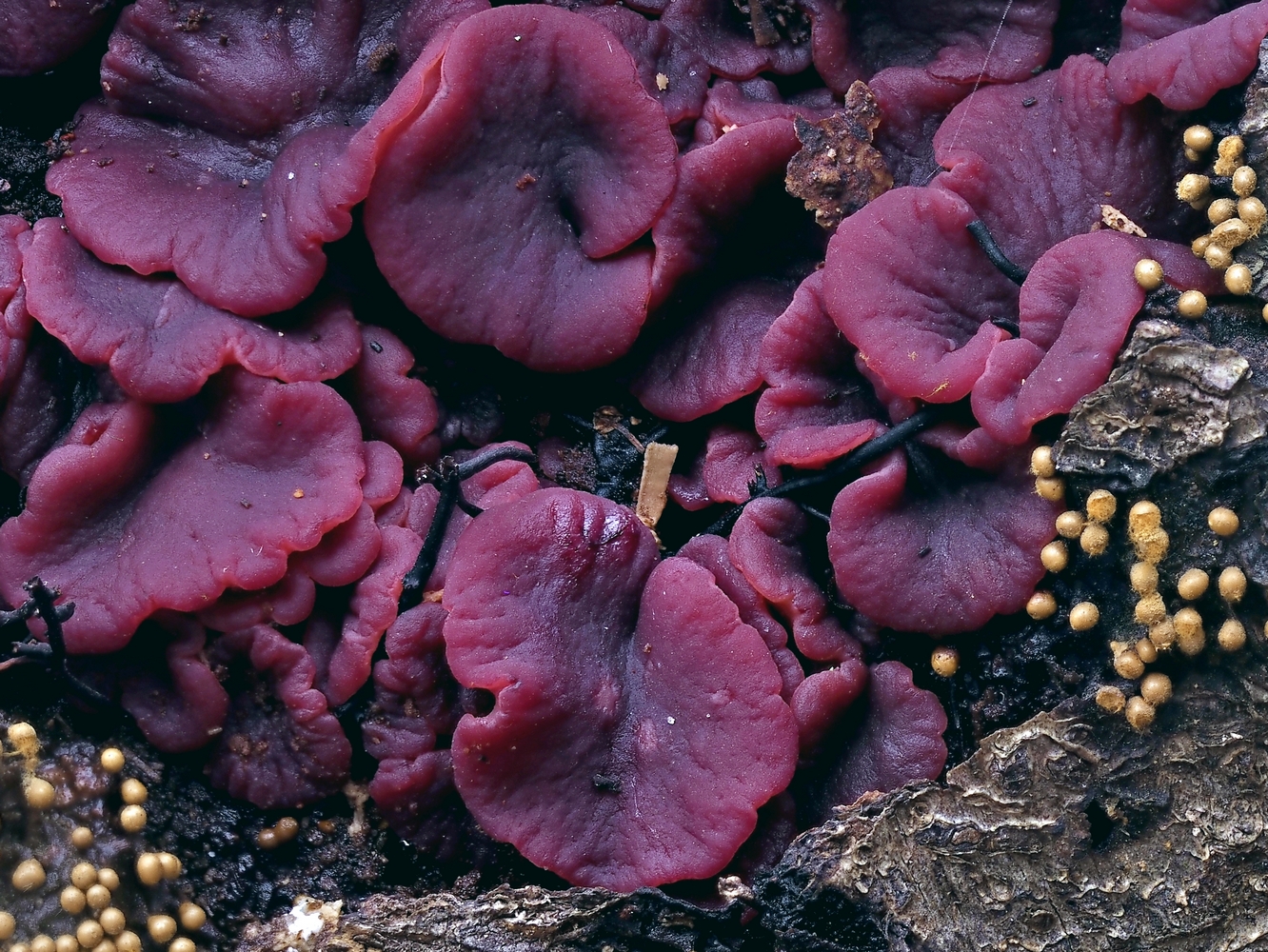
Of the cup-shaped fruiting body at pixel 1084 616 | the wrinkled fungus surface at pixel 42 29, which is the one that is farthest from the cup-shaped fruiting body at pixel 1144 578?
the wrinkled fungus surface at pixel 42 29

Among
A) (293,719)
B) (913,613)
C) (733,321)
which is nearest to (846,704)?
(913,613)

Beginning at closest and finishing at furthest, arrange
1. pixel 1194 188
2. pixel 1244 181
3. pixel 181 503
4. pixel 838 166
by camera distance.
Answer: pixel 1244 181 → pixel 1194 188 → pixel 181 503 → pixel 838 166

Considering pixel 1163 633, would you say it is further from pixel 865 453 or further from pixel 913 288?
pixel 913 288

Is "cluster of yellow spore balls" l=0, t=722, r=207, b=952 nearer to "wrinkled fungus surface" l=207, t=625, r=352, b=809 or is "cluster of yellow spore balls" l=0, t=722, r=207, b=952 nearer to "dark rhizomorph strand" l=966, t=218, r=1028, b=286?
"wrinkled fungus surface" l=207, t=625, r=352, b=809

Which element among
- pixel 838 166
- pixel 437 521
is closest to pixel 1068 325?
pixel 838 166

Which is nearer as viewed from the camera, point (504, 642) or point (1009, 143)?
point (504, 642)

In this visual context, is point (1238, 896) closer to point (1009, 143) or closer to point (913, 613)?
point (913, 613)
